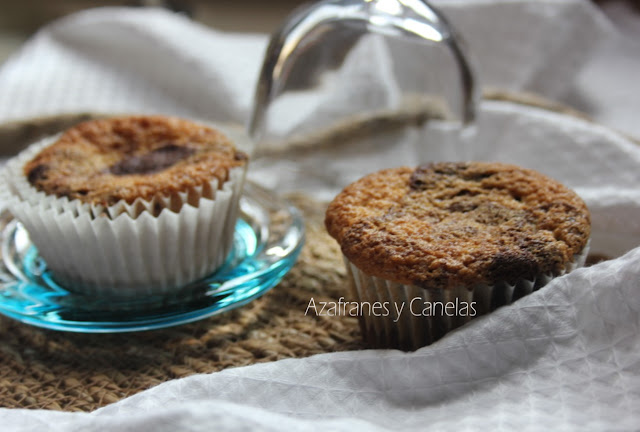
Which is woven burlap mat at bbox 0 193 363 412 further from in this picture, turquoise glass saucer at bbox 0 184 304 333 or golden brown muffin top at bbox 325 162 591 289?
golden brown muffin top at bbox 325 162 591 289

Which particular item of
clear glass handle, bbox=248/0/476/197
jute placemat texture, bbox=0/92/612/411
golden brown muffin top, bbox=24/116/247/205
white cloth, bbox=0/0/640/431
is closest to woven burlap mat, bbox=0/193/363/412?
jute placemat texture, bbox=0/92/612/411

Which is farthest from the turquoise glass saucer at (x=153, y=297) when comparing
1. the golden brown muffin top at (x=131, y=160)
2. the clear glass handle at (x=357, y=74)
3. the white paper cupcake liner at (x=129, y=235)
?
the clear glass handle at (x=357, y=74)

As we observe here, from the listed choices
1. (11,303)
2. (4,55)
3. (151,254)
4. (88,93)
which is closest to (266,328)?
(151,254)

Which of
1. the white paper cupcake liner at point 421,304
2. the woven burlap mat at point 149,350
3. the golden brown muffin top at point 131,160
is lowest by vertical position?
the woven burlap mat at point 149,350

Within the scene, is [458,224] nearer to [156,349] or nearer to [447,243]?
[447,243]

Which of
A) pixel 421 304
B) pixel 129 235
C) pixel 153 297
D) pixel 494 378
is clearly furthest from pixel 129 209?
pixel 494 378

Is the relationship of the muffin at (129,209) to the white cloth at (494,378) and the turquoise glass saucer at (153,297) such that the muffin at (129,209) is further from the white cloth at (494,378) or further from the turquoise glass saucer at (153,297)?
the white cloth at (494,378)

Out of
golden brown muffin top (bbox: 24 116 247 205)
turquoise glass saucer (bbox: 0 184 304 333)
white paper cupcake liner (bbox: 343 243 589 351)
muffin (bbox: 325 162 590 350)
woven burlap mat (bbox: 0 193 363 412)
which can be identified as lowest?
woven burlap mat (bbox: 0 193 363 412)

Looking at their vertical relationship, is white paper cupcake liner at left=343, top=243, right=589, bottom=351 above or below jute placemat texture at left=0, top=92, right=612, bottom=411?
above
